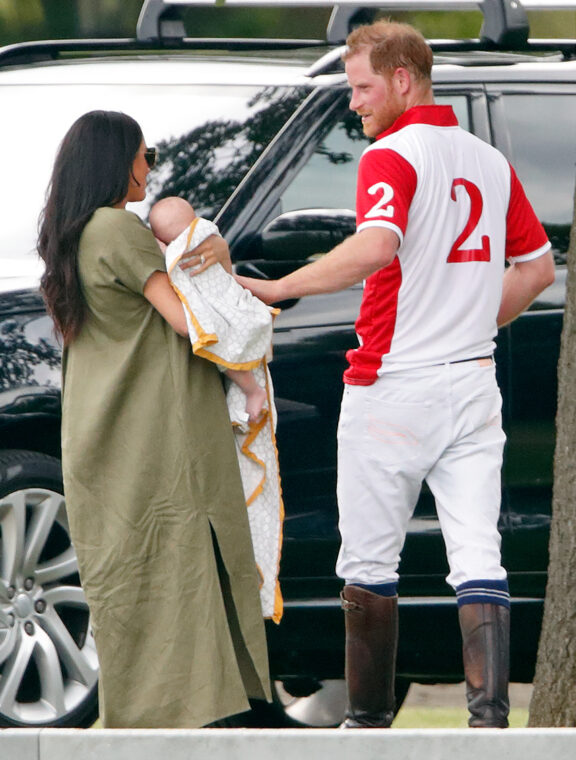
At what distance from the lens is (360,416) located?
4.35 m

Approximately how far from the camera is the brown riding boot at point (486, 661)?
4191 millimetres

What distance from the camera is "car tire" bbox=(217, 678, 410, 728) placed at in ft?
18.5

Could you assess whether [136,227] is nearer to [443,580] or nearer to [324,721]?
[443,580]

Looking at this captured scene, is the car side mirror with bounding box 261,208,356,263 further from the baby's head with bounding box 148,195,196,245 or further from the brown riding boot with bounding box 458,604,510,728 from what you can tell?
the brown riding boot with bounding box 458,604,510,728

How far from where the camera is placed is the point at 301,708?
5691 mm

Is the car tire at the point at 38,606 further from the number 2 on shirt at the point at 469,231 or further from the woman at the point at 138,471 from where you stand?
the number 2 on shirt at the point at 469,231

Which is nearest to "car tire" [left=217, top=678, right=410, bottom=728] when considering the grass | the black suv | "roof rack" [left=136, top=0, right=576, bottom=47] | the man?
the black suv

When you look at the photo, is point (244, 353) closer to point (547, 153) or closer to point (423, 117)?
point (423, 117)

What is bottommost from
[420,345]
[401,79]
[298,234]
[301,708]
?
[301,708]

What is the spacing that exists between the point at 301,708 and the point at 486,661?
1.60 metres
